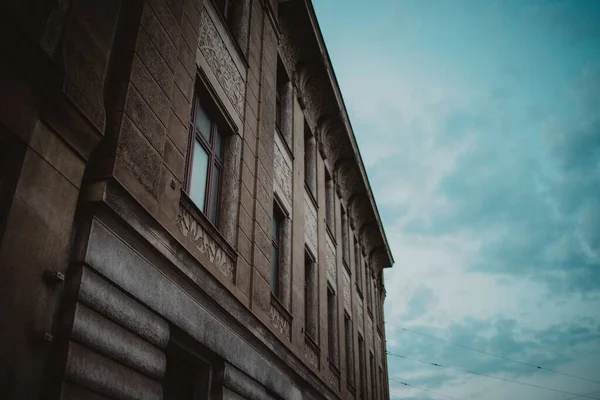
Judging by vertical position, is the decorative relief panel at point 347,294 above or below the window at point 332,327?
above

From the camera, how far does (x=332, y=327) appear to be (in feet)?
47.2

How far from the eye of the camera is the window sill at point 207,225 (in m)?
6.57

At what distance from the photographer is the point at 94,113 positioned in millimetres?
4734

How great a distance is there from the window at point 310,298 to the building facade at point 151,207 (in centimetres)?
6

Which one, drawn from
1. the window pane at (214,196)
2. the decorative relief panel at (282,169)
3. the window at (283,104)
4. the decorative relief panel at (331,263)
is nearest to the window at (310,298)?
the decorative relief panel at (331,263)

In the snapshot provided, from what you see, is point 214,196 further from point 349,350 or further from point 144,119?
point 349,350

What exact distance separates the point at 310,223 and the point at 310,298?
1.90 meters

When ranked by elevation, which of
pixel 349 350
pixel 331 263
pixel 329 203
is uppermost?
pixel 329 203

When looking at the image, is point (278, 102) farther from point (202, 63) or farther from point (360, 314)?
point (360, 314)

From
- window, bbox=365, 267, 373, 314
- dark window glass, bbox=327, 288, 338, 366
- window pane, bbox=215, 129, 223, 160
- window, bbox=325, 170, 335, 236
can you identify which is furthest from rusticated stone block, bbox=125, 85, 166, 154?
window, bbox=365, 267, 373, 314

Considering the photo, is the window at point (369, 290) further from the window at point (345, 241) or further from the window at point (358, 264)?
the window at point (345, 241)

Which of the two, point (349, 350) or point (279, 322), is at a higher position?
point (349, 350)

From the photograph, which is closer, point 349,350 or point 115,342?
point 115,342

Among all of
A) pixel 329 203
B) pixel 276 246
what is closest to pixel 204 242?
pixel 276 246
